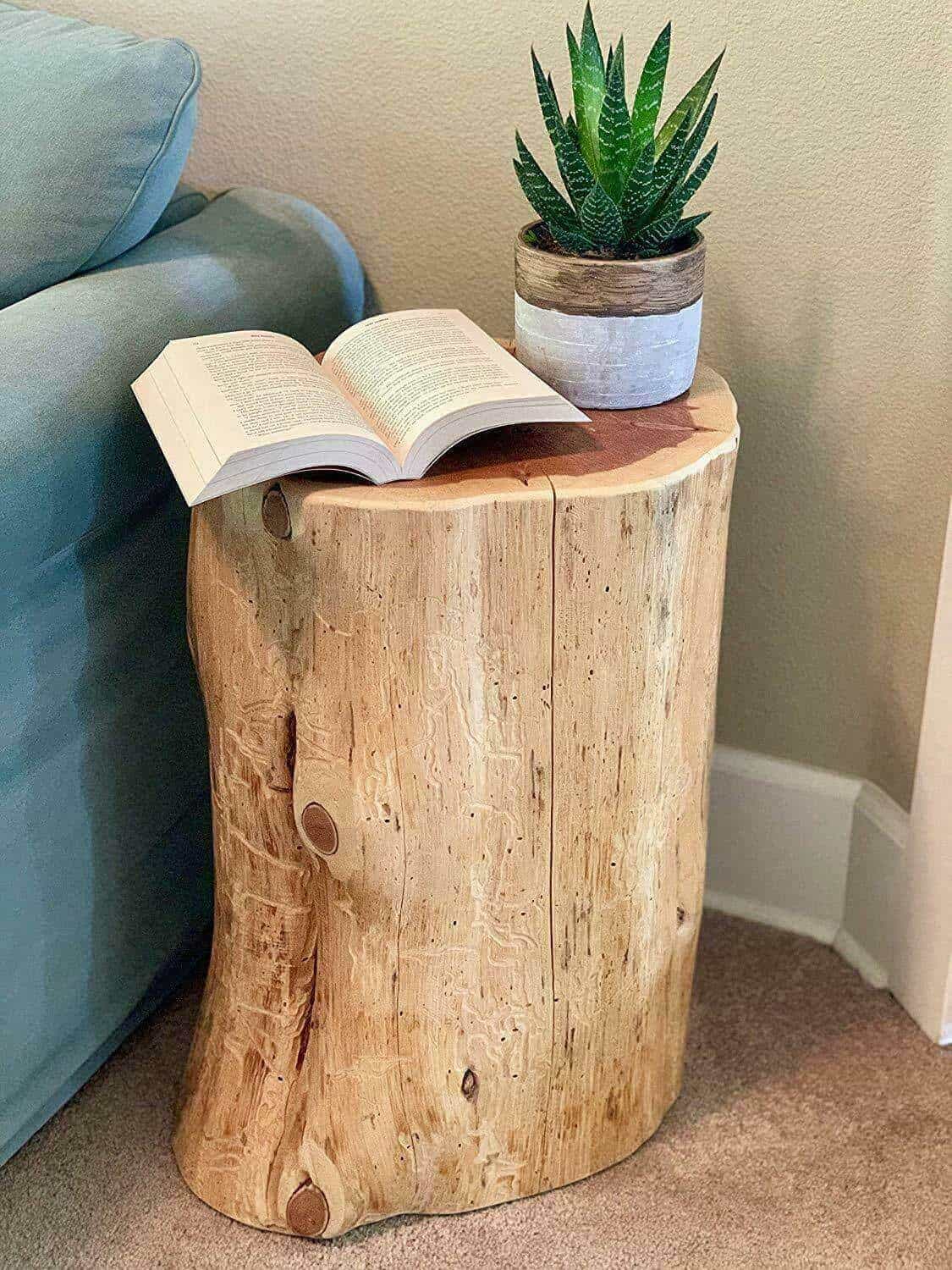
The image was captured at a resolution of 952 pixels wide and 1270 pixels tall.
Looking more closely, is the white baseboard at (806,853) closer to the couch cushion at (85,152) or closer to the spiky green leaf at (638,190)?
Result: the spiky green leaf at (638,190)

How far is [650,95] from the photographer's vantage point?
3.48 feet

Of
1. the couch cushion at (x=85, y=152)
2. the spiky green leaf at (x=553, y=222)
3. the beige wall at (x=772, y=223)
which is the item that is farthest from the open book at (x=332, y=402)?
the beige wall at (x=772, y=223)

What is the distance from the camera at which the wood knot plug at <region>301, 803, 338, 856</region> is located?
1.06 m

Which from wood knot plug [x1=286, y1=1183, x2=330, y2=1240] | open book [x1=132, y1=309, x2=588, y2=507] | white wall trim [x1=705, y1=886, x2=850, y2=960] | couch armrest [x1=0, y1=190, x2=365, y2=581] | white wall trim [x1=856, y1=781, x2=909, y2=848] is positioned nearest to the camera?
open book [x1=132, y1=309, x2=588, y2=507]

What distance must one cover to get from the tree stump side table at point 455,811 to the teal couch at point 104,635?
0.11 metres

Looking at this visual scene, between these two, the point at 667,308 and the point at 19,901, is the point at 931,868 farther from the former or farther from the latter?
the point at 19,901

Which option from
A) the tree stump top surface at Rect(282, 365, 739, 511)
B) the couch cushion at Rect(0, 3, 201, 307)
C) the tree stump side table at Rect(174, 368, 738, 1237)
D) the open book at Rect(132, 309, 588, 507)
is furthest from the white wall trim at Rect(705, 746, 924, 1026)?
the couch cushion at Rect(0, 3, 201, 307)

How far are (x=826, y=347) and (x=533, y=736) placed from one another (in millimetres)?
545

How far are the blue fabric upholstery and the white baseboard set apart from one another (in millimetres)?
605

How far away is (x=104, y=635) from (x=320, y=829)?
276 millimetres

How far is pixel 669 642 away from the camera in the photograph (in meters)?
1.06

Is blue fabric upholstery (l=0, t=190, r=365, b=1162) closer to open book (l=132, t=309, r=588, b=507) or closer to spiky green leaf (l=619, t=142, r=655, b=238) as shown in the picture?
open book (l=132, t=309, r=588, b=507)

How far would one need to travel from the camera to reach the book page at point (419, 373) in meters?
0.99

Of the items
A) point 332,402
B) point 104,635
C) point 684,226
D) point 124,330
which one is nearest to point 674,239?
point 684,226
